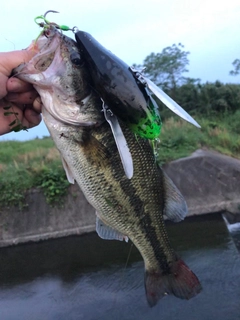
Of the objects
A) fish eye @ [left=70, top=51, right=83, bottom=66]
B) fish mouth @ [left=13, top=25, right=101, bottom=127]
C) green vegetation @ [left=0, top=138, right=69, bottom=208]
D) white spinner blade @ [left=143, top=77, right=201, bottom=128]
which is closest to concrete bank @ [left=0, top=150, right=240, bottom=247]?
green vegetation @ [left=0, top=138, right=69, bottom=208]

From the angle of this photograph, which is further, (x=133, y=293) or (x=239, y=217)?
(x=239, y=217)

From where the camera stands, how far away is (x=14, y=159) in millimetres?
13820

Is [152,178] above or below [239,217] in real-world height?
above

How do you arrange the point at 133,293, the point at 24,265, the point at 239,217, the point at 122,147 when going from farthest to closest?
the point at 239,217 → the point at 24,265 → the point at 133,293 → the point at 122,147

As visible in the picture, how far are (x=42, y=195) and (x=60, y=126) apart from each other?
9807 millimetres

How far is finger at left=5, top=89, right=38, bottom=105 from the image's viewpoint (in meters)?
2.53

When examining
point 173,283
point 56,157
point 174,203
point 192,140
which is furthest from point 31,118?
point 192,140

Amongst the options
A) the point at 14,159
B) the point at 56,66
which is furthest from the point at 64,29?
the point at 14,159

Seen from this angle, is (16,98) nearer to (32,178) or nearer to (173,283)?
(173,283)

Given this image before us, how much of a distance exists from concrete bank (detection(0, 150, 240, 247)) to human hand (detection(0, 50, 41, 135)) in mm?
8751

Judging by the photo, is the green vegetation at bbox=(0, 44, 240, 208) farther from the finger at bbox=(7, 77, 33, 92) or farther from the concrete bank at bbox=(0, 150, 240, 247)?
the finger at bbox=(7, 77, 33, 92)

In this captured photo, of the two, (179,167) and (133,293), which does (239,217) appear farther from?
(133,293)

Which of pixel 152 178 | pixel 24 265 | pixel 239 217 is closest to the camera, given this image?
pixel 152 178

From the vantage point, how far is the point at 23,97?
2.56 m
